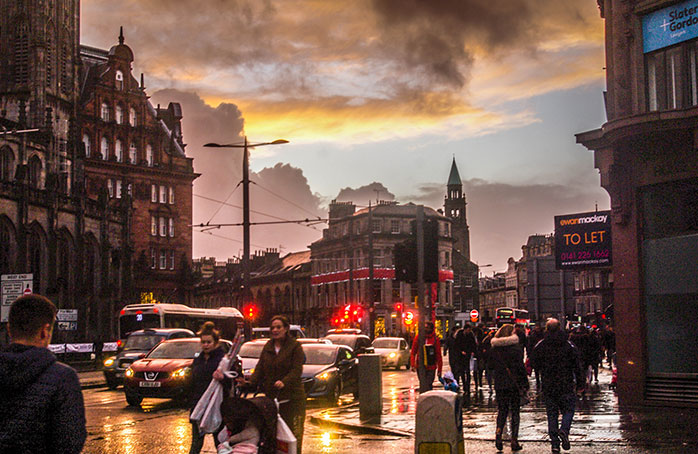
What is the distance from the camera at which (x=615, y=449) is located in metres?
13.0

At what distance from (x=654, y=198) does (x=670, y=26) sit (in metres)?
3.69

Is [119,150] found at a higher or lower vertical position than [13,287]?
higher

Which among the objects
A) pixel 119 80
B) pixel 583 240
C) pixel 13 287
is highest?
pixel 119 80

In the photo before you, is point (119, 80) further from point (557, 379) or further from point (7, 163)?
point (557, 379)

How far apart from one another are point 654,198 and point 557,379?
25.9 ft

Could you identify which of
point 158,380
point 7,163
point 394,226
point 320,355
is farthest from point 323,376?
point 394,226

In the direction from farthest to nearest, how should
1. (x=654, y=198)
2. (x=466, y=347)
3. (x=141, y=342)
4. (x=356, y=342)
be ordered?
(x=356, y=342)
(x=141, y=342)
(x=466, y=347)
(x=654, y=198)

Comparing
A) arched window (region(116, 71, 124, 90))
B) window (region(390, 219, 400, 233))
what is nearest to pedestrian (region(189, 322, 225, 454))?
arched window (region(116, 71, 124, 90))

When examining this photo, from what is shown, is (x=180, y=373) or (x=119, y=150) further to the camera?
(x=119, y=150)

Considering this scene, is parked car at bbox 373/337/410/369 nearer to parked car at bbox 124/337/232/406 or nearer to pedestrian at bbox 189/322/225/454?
parked car at bbox 124/337/232/406

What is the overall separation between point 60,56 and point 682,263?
67.8 metres

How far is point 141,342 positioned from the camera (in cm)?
2842

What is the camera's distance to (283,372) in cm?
1028

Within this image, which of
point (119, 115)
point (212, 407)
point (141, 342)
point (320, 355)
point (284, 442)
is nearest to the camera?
point (284, 442)
